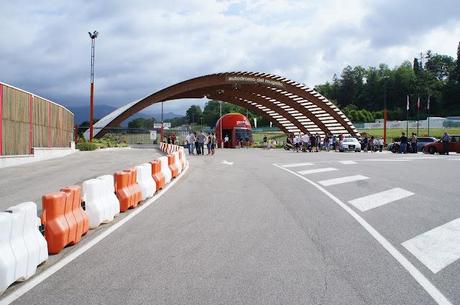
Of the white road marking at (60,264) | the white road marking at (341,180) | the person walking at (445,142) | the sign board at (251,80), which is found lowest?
the white road marking at (60,264)

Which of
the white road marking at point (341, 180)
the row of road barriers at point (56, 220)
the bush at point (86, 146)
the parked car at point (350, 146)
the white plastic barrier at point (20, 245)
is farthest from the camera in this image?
the parked car at point (350, 146)

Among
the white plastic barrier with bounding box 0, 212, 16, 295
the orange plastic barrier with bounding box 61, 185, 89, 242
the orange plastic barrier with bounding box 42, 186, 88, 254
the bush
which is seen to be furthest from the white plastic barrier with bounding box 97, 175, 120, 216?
the bush

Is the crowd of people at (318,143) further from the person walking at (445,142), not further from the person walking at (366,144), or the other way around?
the person walking at (445,142)

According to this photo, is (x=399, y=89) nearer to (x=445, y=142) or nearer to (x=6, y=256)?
(x=445, y=142)

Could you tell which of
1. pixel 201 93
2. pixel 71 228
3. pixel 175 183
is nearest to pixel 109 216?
pixel 71 228

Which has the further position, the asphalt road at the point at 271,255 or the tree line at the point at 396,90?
the tree line at the point at 396,90

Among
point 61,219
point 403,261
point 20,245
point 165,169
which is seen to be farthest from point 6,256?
point 165,169

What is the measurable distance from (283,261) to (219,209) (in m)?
4.28

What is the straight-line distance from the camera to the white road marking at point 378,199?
10992 mm

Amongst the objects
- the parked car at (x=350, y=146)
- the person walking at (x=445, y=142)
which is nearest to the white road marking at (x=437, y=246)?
the person walking at (x=445, y=142)

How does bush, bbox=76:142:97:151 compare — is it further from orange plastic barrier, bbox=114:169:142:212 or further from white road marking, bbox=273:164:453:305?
white road marking, bbox=273:164:453:305

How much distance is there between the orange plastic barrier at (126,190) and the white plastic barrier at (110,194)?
1.78 feet

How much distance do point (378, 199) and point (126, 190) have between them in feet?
18.3

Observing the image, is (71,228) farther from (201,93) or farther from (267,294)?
(201,93)
